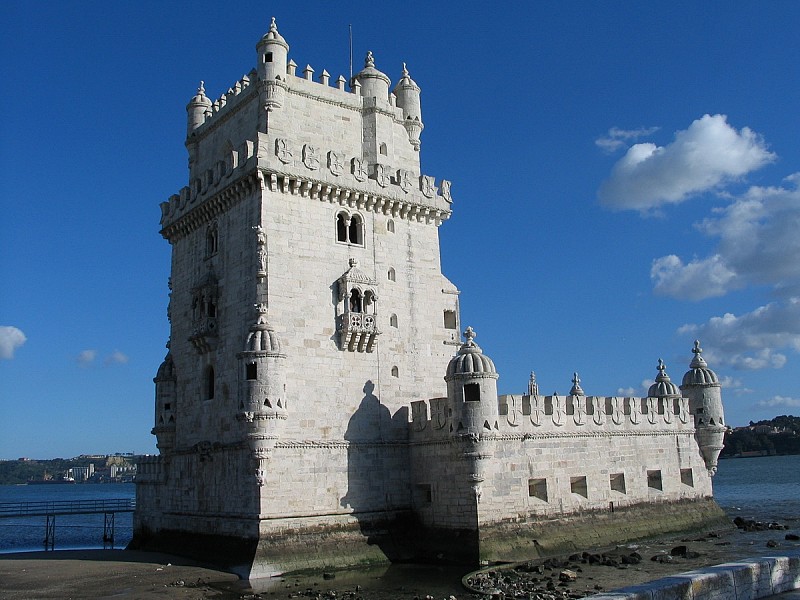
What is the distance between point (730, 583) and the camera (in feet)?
47.0

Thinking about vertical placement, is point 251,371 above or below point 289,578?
above

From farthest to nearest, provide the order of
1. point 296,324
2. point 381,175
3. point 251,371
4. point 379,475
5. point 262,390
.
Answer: point 381,175 < point 379,475 < point 296,324 < point 251,371 < point 262,390

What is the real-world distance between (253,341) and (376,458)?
7069mm

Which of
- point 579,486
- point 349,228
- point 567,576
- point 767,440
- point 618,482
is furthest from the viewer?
point 767,440

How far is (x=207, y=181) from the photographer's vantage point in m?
33.4

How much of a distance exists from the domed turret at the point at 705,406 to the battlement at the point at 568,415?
85cm

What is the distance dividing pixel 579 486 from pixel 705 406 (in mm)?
9881

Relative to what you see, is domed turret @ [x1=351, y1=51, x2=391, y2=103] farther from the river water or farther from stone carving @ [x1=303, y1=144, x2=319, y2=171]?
the river water

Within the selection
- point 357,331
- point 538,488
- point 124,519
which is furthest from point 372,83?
point 124,519

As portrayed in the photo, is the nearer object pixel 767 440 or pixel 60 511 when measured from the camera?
pixel 60 511

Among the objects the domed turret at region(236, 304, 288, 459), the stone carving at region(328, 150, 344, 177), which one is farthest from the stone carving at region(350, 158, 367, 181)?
the domed turret at region(236, 304, 288, 459)

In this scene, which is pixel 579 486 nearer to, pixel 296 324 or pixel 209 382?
pixel 296 324

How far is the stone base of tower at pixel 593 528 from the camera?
28.4 metres

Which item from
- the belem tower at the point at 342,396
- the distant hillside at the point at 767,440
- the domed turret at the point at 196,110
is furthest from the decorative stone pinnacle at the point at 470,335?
the distant hillside at the point at 767,440
